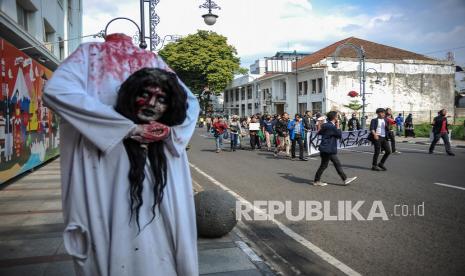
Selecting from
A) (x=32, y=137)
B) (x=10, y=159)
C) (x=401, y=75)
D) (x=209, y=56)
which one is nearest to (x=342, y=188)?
(x=10, y=159)

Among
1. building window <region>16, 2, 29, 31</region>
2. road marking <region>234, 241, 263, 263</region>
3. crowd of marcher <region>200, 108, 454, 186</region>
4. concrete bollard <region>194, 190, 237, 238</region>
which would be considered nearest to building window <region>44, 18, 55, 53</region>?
building window <region>16, 2, 29, 31</region>

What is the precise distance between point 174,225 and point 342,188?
696 centimetres

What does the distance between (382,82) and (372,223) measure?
121ft

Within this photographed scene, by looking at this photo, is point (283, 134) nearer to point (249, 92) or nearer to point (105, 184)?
point (105, 184)

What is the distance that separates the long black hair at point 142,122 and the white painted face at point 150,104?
2 cm

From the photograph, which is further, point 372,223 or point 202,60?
point 202,60

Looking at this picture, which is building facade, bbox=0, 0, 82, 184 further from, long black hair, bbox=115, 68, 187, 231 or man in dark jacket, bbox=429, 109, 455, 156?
man in dark jacket, bbox=429, 109, 455, 156

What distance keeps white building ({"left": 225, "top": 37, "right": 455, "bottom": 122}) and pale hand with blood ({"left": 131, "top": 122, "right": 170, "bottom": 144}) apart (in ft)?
123

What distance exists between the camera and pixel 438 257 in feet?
14.3

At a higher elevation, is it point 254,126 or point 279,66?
point 279,66

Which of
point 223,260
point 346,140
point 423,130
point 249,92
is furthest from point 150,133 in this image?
point 249,92

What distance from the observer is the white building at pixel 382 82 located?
38.9 metres

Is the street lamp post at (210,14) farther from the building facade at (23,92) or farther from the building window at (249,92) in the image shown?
the building window at (249,92)

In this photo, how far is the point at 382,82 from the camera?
131 feet
